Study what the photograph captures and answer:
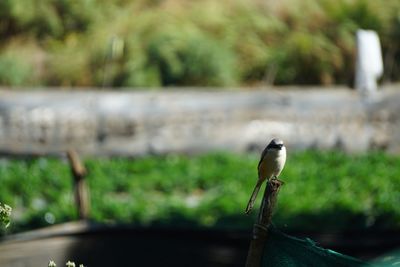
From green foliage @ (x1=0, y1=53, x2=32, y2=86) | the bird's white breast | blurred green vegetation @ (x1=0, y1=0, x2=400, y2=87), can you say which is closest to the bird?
the bird's white breast

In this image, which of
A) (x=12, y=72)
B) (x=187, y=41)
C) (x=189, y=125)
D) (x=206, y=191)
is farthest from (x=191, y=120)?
(x=12, y=72)

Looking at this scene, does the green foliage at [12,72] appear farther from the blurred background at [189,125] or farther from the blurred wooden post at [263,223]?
the blurred wooden post at [263,223]

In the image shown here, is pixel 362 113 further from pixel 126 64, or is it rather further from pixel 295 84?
pixel 126 64

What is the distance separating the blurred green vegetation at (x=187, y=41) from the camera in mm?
13000

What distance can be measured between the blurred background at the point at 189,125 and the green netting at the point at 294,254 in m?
2.21

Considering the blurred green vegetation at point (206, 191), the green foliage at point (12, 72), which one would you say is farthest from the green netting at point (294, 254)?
the green foliage at point (12, 72)

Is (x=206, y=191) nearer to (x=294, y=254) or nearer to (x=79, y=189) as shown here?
(x=79, y=189)

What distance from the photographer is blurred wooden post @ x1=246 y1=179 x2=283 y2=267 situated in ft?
9.56

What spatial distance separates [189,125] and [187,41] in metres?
2.23

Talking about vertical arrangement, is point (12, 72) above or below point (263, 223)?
above

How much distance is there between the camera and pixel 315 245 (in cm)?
292

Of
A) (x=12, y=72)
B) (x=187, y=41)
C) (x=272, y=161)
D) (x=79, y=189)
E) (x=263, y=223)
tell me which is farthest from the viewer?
(x=187, y=41)

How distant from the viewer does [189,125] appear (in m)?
11.1

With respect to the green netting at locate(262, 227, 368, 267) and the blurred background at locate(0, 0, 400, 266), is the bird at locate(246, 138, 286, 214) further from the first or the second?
the blurred background at locate(0, 0, 400, 266)
